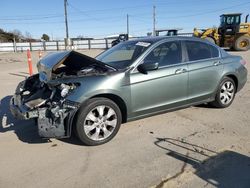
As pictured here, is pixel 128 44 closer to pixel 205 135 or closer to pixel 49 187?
pixel 205 135

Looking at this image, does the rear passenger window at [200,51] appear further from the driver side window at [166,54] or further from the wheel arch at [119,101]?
the wheel arch at [119,101]

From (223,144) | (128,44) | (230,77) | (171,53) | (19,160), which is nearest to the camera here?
(19,160)

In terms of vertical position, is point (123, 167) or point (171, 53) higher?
point (171, 53)

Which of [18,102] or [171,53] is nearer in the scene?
[18,102]

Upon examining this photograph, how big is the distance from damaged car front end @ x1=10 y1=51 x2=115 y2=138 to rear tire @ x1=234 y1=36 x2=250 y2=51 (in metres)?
20.8

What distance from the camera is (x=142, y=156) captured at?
3.76 meters

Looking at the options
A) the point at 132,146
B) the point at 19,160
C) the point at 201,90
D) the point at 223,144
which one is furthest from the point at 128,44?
the point at 19,160

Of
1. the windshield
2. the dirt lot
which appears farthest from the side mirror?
the dirt lot

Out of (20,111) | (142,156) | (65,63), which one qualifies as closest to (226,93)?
(142,156)

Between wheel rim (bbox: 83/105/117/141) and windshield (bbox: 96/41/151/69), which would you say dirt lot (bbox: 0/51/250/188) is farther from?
windshield (bbox: 96/41/151/69)

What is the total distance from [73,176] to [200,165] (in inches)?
63.2

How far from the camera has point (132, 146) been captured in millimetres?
4090

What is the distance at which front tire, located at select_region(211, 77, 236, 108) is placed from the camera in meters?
5.69

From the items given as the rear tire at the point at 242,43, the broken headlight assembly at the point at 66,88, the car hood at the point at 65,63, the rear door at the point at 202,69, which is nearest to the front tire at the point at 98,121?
the broken headlight assembly at the point at 66,88
